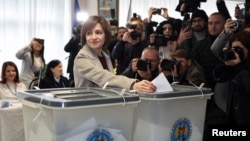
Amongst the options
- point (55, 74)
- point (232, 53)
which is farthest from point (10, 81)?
point (232, 53)

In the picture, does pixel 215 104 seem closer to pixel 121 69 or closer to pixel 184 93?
pixel 184 93

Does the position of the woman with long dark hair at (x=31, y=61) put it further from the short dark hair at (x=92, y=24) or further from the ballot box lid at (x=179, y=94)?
the ballot box lid at (x=179, y=94)

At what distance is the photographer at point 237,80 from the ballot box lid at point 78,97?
2.69ft

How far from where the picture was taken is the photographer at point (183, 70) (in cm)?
196

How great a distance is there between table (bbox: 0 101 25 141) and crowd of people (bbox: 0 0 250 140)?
514 millimetres

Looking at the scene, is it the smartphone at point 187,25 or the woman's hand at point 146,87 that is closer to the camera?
the woman's hand at point 146,87

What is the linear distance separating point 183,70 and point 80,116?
51.0 inches

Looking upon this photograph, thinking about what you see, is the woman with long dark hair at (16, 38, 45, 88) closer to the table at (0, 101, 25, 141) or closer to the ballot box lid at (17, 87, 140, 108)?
the table at (0, 101, 25, 141)

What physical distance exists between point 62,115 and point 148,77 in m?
1.09

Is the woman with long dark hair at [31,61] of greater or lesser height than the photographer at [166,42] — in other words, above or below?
below

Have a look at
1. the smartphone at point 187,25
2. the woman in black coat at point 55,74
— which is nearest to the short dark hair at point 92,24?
the smartphone at point 187,25

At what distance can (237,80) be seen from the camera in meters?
1.86

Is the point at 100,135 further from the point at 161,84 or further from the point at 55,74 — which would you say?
the point at 55,74

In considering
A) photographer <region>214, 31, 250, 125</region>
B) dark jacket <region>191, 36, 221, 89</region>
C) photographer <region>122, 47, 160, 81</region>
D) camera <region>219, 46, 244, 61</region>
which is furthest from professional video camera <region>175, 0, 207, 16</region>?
camera <region>219, 46, 244, 61</region>
